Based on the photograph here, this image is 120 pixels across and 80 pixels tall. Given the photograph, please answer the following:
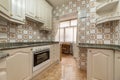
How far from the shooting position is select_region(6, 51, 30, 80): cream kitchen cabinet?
46.3 inches

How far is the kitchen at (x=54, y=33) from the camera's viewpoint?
1.28m

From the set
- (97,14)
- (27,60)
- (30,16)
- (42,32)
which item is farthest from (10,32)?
(97,14)

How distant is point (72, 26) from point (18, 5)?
3.91m

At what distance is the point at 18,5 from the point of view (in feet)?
5.51

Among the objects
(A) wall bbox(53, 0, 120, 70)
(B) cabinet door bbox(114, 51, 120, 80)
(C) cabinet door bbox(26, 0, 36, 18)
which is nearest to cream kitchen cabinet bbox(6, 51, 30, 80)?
(C) cabinet door bbox(26, 0, 36, 18)

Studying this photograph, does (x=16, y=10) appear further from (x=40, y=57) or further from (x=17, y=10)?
(x=40, y=57)

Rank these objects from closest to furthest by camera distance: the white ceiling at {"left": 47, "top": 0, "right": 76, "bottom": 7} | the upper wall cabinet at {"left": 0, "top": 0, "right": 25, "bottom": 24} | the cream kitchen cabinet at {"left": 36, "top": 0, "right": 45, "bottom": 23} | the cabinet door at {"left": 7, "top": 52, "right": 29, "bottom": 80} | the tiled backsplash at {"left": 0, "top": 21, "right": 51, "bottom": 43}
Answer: the cabinet door at {"left": 7, "top": 52, "right": 29, "bottom": 80} < the upper wall cabinet at {"left": 0, "top": 0, "right": 25, "bottom": 24} < the tiled backsplash at {"left": 0, "top": 21, "right": 51, "bottom": 43} < the cream kitchen cabinet at {"left": 36, "top": 0, "right": 45, "bottom": 23} < the white ceiling at {"left": 47, "top": 0, "right": 76, "bottom": 7}

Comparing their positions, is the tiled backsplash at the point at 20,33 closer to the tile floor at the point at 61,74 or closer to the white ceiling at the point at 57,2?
the tile floor at the point at 61,74

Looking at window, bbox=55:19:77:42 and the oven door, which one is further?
window, bbox=55:19:77:42

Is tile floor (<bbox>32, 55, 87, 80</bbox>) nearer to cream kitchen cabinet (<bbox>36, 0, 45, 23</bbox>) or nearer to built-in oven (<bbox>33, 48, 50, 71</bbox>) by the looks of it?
built-in oven (<bbox>33, 48, 50, 71</bbox>)

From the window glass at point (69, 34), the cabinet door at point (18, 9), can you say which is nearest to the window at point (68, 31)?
the window glass at point (69, 34)

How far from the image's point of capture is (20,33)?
6.75ft

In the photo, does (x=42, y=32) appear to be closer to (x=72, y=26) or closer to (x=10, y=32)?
(x=10, y=32)

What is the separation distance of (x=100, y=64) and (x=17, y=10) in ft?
6.42
